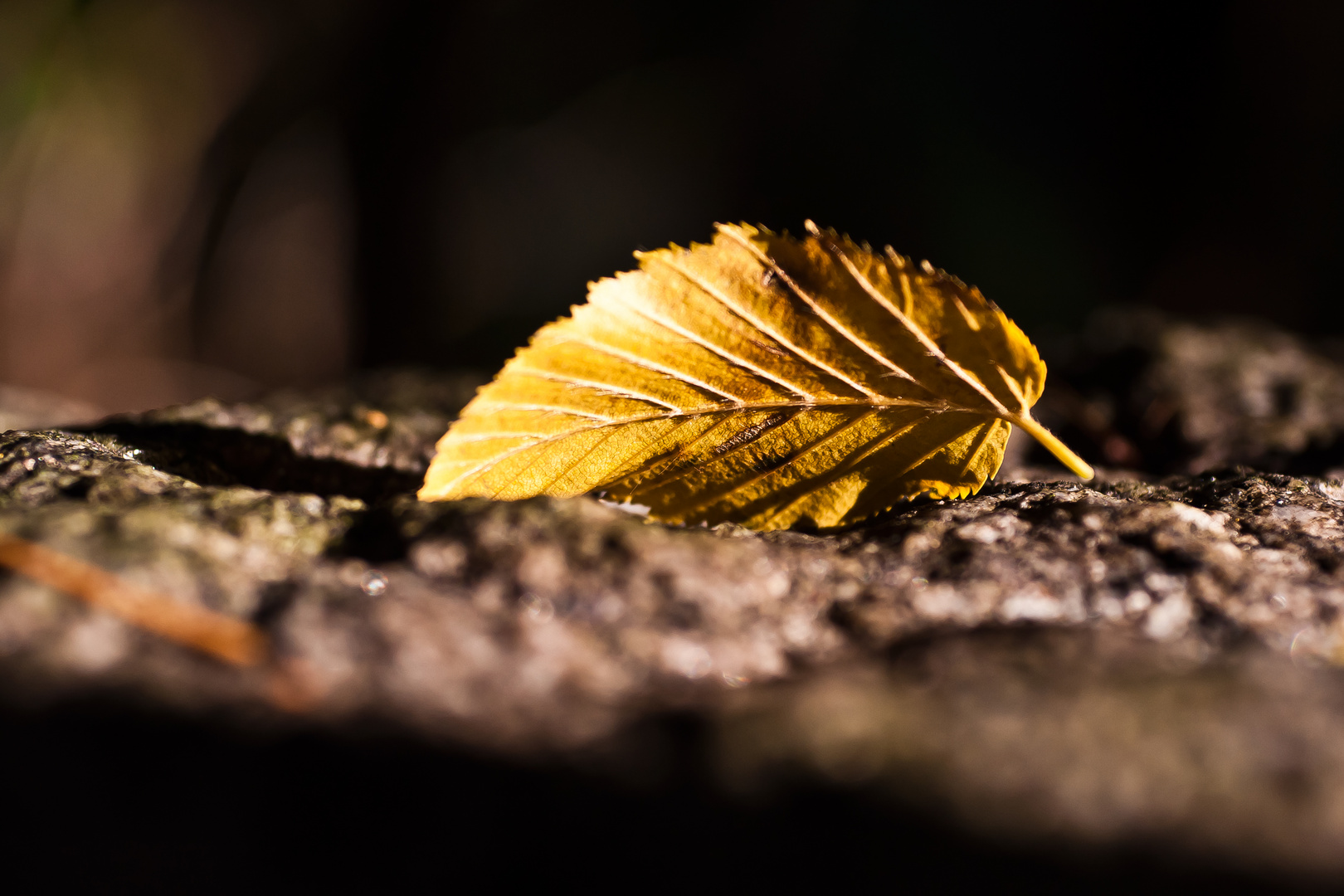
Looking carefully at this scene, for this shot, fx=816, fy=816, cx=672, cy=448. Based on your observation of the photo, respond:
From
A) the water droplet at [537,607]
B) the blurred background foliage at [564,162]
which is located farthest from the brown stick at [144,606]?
the blurred background foliage at [564,162]

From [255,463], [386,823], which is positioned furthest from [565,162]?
[386,823]

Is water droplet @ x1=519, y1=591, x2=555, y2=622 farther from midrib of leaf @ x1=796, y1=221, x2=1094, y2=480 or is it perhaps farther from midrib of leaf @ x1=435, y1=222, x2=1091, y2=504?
midrib of leaf @ x1=796, y1=221, x2=1094, y2=480

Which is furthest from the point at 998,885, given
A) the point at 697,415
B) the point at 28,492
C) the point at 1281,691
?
the point at 28,492

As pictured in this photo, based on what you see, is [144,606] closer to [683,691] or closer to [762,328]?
[683,691]

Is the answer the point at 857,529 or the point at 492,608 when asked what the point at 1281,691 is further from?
the point at 492,608

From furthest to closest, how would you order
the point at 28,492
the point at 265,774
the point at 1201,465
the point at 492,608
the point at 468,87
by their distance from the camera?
the point at 468,87
the point at 1201,465
the point at 28,492
the point at 492,608
the point at 265,774

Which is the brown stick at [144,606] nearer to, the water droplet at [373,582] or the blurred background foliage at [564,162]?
the water droplet at [373,582]
